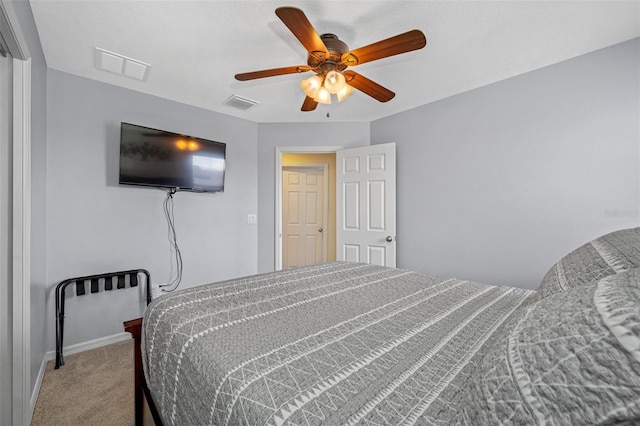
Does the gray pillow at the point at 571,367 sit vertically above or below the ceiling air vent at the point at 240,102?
below

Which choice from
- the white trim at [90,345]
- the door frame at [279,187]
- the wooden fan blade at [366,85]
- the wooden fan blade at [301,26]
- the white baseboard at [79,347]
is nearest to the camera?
the wooden fan blade at [301,26]

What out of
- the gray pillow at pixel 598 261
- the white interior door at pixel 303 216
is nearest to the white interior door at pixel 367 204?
the white interior door at pixel 303 216

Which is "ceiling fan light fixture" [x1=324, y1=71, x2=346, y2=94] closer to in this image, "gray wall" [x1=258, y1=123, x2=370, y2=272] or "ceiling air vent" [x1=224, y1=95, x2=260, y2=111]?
"ceiling air vent" [x1=224, y1=95, x2=260, y2=111]

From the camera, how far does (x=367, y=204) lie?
3.30 metres

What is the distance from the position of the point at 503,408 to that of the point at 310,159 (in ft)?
15.1

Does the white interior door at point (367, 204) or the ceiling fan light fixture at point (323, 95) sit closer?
the ceiling fan light fixture at point (323, 95)

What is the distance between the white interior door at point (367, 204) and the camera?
316cm

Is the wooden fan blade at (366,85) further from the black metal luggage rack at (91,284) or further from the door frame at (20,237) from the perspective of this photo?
the black metal luggage rack at (91,284)

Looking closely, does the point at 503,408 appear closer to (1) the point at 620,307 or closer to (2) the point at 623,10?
(1) the point at 620,307

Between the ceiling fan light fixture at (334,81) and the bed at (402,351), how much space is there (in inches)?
48.3

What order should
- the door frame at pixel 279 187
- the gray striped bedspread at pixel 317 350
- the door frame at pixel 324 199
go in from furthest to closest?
the door frame at pixel 324 199, the door frame at pixel 279 187, the gray striped bedspread at pixel 317 350

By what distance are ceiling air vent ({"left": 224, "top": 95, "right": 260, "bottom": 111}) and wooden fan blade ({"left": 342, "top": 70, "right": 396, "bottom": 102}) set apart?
141cm

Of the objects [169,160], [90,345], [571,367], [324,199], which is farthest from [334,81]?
[324,199]

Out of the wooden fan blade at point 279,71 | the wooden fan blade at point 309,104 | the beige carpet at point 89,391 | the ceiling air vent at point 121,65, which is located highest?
the ceiling air vent at point 121,65
